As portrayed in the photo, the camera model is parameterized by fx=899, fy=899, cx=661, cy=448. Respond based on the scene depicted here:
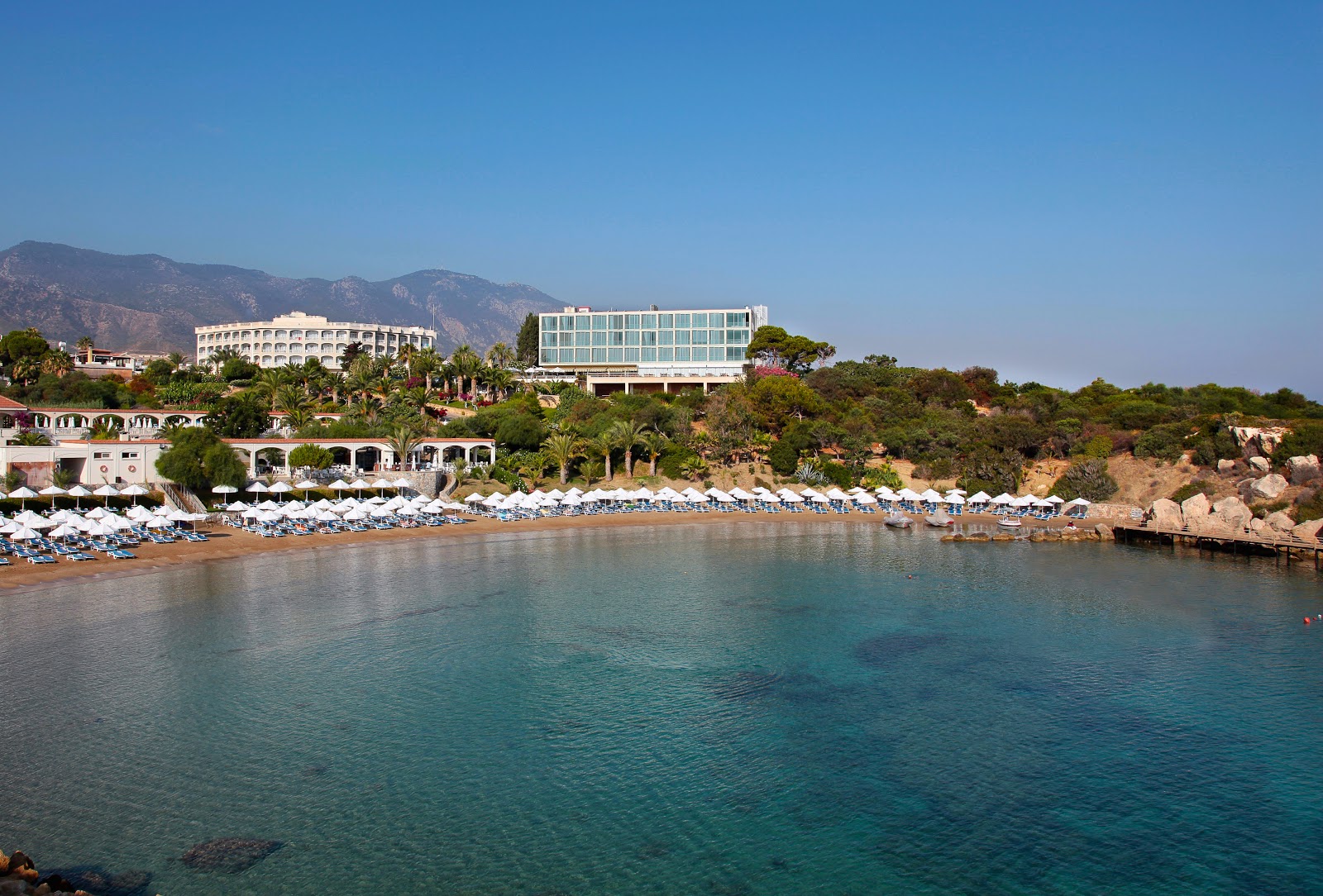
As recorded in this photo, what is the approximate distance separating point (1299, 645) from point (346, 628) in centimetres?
3033

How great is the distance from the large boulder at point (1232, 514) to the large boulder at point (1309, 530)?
2730mm

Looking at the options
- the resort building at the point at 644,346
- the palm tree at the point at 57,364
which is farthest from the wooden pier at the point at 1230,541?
the palm tree at the point at 57,364

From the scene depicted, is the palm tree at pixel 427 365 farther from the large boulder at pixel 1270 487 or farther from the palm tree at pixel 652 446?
the large boulder at pixel 1270 487

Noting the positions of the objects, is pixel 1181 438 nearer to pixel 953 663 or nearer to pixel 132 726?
pixel 953 663

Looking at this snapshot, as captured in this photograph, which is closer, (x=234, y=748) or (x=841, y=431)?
(x=234, y=748)

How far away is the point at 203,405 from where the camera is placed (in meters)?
77.0

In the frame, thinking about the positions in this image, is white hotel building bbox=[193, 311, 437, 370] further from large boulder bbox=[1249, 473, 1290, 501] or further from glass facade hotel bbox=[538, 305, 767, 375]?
large boulder bbox=[1249, 473, 1290, 501]

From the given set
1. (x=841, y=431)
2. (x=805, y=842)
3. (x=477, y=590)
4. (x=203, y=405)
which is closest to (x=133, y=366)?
(x=203, y=405)

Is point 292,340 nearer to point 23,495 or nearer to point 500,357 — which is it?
point 500,357

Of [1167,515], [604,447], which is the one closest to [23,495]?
[604,447]

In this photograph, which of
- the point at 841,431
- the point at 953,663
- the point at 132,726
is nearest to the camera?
the point at 132,726

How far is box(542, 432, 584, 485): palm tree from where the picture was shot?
204 ft

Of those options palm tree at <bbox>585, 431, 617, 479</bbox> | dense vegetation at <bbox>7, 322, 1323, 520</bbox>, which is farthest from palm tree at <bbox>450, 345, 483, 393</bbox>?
palm tree at <bbox>585, 431, 617, 479</bbox>

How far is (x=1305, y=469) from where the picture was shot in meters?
52.2
